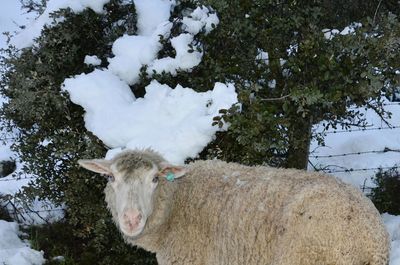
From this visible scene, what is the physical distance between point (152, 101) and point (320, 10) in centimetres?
194

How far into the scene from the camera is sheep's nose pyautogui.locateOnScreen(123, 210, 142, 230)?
3.84 m

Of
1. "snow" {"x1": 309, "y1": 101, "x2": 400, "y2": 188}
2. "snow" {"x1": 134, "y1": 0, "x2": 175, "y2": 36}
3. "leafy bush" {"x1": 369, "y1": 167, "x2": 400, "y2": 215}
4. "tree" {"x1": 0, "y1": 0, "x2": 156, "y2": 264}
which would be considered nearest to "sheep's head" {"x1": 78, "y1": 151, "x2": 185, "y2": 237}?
"tree" {"x1": 0, "y1": 0, "x2": 156, "y2": 264}

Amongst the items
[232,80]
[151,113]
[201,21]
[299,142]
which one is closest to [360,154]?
[299,142]

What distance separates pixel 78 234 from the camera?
5969mm

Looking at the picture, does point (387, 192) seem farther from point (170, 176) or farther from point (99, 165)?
point (99, 165)

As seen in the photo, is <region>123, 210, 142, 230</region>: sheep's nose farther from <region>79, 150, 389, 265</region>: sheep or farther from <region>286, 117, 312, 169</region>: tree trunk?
<region>286, 117, 312, 169</region>: tree trunk

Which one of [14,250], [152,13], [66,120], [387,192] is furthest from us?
[387,192]

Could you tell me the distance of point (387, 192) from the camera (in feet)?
21.6

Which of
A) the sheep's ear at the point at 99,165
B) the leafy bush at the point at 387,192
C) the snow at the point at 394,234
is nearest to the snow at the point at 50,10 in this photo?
the sheep's ear at the point at 99,165

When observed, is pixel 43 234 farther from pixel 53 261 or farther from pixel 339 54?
pixel 339 54

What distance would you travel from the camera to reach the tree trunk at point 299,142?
5418 mm

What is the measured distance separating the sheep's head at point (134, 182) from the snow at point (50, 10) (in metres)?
1.89

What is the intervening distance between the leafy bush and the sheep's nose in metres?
3.62

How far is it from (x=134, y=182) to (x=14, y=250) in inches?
104
